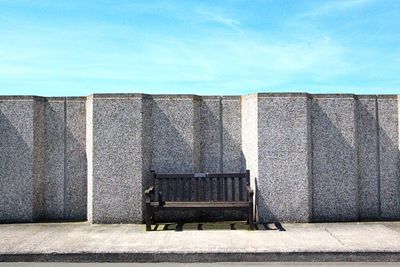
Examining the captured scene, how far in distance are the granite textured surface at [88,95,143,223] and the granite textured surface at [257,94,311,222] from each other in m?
2.23

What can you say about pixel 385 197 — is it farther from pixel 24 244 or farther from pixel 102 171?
pixel 24 244

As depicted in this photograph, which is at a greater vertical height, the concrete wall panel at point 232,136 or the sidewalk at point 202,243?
the concrete wall panel at point 232,136

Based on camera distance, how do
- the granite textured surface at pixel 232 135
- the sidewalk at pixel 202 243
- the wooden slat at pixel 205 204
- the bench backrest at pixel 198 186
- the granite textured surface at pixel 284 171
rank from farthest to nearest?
the granite textured surface at pixel 232 135 → the bench backrest at pixel 198 186 → the granite textured surface at pixel 284 171 → the wooden slat at pixel 205 204 → the sidewalk at pixel 202 243

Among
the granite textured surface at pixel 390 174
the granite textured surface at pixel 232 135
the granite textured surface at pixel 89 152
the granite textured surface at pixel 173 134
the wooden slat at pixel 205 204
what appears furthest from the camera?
the granite textured surface at pixel 232 135

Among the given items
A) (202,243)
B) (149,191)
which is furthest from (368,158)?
(149,191)

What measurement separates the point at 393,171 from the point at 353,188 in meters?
0.95

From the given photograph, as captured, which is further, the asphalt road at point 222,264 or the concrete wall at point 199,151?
the concrete wall at point 199,151

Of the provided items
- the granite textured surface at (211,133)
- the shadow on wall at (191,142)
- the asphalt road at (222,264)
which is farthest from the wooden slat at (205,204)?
the asphalt road at (222,264)

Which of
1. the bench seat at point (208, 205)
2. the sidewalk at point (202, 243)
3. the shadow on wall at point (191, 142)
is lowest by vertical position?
the sidewalk at point (202, 243)

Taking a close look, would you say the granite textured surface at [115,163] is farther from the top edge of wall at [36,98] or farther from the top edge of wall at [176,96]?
the top edge of wall at [36,98]

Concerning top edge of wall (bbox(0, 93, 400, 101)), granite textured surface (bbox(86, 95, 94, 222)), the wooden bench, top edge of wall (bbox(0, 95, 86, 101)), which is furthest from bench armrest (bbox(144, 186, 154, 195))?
top edge of wall (bbox(0, 95, 86, 101))

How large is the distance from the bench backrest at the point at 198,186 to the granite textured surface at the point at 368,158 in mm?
2228

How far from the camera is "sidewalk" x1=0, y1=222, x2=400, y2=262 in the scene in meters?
5.88

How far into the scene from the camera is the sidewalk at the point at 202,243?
588 cm
